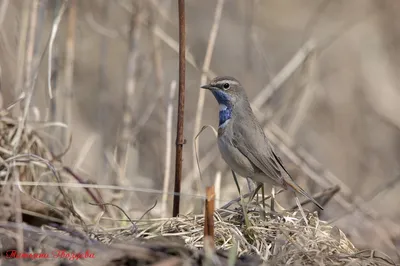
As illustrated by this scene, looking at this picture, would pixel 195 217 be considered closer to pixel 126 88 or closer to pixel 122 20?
pixel 126 88

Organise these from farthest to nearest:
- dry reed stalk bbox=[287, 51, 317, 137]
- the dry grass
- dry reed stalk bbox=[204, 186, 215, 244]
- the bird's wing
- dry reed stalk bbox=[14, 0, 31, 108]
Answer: dry reed stalk bbox=[287, 51, 317, 137] < dry reed stalk bbox=[14, 0, 31, 108] < the bird's wing < dry reed stalk bbox=[204, 186, 215, 244] < the dry grass

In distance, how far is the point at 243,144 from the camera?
4848mm

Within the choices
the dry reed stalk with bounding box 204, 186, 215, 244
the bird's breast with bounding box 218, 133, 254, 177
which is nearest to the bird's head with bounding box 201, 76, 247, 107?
the bird's breast with bounding box 218, 133, 254, 177

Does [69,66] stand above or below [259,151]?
above

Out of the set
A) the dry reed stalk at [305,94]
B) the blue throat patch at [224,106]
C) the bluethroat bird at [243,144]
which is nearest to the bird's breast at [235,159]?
the bluethroat bird at [243,144]

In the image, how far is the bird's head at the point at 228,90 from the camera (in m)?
5.07

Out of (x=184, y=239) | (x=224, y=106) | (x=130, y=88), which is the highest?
(x=130, y=88)

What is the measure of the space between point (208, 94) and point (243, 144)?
4.01m

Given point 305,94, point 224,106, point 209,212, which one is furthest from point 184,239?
point 305,94

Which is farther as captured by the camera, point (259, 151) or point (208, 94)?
point (208, 94)

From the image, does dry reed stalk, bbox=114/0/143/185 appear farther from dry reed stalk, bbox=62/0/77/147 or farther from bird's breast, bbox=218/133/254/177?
bird's breast, bbox=218/133/254/177

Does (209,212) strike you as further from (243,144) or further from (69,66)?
(69,66)

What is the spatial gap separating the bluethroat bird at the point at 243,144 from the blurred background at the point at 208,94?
1.00ft

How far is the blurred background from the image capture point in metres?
5.46
